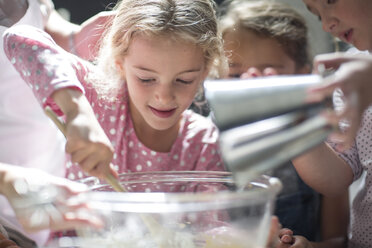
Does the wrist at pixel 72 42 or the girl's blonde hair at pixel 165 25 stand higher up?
the girl's blonde hair at pixel 165 25

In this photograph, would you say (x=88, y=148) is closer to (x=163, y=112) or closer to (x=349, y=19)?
(x=163, y=112)

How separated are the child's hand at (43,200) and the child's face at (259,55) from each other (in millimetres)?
369

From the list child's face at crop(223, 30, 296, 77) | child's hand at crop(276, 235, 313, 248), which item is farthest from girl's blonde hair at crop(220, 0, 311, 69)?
child's hand at crop(276, 235, 313, 248)

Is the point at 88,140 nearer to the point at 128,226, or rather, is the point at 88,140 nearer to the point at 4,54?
the point at 128,226

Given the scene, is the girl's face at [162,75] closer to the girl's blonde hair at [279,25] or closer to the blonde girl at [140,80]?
the blonde girl at [140,80]

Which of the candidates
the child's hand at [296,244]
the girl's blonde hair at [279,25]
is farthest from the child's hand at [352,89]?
the girl's blonde hair at [279,25]

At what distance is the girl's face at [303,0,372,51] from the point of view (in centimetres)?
51

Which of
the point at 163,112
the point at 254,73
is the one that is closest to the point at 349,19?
the point at 254,73

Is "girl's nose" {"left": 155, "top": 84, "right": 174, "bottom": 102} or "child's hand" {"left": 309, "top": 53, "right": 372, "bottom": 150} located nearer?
"child's hand" {"left": 309, "top": 53, "right": 372, "bottom": 150}

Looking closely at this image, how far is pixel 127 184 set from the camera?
0.46 metres

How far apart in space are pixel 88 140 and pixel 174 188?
133mm

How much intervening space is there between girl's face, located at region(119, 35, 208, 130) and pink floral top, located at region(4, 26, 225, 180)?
0.05 meters

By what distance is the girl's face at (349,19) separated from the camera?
1.68ft

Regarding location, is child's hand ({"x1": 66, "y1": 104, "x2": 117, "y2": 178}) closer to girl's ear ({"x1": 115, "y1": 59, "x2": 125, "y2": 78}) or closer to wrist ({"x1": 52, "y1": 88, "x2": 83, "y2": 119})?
wrist ({"x1": 52, "y1": 88, "x2": 83, "y2": 119})
